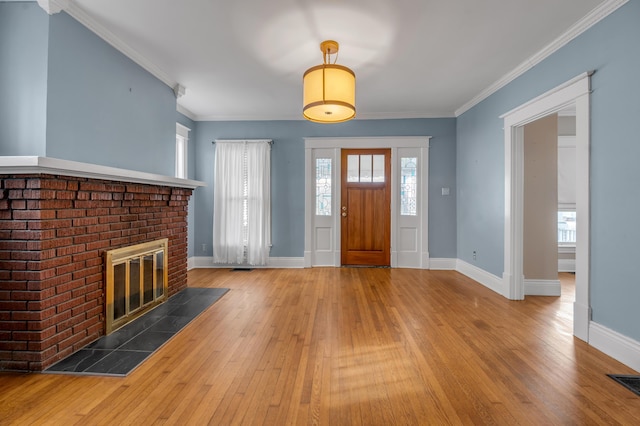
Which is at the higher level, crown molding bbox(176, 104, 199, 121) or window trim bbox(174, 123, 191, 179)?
crown molding bbox(176, 104, 199, 121)

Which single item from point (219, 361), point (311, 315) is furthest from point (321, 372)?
point (311, 315)

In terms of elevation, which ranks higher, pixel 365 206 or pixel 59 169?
pixel 59 169

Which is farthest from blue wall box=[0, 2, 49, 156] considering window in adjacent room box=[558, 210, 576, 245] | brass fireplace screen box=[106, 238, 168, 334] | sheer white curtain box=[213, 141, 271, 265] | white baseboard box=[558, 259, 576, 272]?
window in adjacent room box=[558, 210, 576, 245]

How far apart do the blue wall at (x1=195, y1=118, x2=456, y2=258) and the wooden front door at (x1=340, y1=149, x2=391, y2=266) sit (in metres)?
0.46

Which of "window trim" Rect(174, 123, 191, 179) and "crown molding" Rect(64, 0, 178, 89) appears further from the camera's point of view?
"window trim" Rect(174, 123, 191, 179)

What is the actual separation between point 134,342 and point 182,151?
11.9 ft

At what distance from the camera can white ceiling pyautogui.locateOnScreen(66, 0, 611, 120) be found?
101 inches

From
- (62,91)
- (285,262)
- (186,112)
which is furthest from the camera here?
(285,262)

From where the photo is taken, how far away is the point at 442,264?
5523mm

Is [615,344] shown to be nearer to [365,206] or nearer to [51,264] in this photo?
[365,206]

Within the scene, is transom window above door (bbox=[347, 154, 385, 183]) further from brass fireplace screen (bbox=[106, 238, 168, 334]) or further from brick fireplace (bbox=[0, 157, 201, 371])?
brick fireplace (bbox=[0, 157, 201, 371])

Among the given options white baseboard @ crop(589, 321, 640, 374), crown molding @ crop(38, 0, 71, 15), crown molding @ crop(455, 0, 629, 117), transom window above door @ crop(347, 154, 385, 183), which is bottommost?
white baseboard @ crop(589, 321, 640, 374)

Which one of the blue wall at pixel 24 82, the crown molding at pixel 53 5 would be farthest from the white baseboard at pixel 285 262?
the crown molding at pixel 53 5

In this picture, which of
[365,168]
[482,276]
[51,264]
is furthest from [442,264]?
[51,264]
